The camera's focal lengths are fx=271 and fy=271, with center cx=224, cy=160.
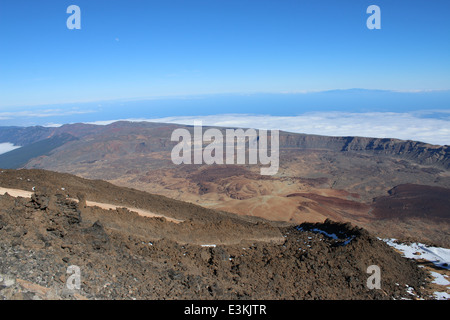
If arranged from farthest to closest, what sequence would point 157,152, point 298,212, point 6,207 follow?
point 157,152 < point 298,212 < point 6,207

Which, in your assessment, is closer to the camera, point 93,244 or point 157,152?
point 93,244

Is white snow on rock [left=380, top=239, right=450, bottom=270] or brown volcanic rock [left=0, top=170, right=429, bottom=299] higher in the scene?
brown volcanic rock [left=0, top=170, right=429, bottom=299]

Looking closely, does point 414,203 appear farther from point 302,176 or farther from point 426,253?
point 426,253

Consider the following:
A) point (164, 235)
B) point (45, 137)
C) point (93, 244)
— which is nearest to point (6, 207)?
point (93, 244)

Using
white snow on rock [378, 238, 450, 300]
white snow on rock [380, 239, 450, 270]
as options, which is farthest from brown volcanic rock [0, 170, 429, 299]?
white snow on rock [380, 239, 450, 270]

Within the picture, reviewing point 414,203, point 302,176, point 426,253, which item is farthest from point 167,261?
point 302,176

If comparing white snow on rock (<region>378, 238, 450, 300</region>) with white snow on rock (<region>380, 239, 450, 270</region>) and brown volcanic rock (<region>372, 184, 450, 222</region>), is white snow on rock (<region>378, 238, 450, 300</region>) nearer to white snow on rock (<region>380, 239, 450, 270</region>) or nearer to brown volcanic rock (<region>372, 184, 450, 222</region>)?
white snow on rock (<region>380, 239, 450, 270</region>)
